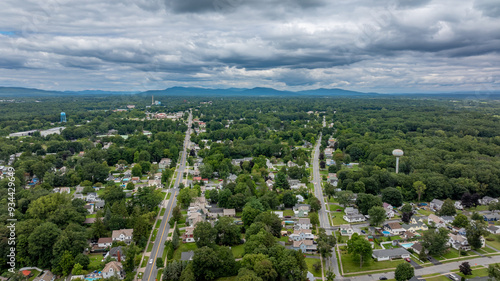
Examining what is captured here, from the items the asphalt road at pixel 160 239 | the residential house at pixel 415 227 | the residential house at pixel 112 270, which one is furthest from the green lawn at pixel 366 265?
the residential house at pixel 112 270

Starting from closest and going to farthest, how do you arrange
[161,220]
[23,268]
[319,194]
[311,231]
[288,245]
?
[23,268], [288,245], [311,231], [161,220], [319,194]

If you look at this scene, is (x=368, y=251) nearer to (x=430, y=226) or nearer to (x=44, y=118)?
(x=430, y=226)

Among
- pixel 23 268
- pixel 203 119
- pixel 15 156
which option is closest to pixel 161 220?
pixel 23 268

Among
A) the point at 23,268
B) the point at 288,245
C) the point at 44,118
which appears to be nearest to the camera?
the point at 23,268

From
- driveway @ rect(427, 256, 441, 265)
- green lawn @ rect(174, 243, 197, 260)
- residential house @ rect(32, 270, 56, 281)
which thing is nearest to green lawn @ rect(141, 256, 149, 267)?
green lawn @ rect(174, 243, 197, 260)

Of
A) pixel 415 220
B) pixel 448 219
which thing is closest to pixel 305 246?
pixel 415 220

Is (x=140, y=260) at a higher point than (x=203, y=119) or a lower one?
lower

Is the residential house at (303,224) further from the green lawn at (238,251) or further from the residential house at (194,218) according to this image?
the residential house at (194,218)

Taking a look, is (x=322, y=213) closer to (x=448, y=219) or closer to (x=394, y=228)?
(x=394, y=228)
